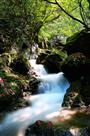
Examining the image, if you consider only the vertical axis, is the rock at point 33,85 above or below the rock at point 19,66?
below

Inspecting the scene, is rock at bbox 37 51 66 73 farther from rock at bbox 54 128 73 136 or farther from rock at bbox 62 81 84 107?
rock at bbox 54 128 73 136

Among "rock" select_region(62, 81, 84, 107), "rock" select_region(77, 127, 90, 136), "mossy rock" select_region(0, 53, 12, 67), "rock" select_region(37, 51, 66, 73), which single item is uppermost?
"mossy rock" select_region(0, 53, 12, 67)

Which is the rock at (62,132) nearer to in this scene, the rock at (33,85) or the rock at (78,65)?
the rock at (78,65)

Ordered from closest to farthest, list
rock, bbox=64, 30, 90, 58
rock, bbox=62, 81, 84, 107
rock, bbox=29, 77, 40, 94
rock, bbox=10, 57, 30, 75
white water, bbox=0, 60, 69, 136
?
white water, bbox=0, 60, 69, 136 < rock, bbox=62, 81, 84, 107 < rock, bbox=64, 30, 90, 58 < rock, bbox=29, 77, 40, 94 < rock, bbox=10, 57, 30, 75

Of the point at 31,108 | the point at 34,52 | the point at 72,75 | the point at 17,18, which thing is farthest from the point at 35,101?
the point at 34,52

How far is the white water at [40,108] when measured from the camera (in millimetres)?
11320

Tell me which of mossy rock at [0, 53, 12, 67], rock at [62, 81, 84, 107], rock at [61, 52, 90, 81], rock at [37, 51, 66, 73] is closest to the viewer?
rock at [62, 81, 84, 107]

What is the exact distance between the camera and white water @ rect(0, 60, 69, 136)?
11320 millimetres

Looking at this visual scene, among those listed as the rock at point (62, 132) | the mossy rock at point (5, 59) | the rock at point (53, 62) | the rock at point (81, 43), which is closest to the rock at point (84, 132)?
the rock at point (62, 132)

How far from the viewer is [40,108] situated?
14.2 m

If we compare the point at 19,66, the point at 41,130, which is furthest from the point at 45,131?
the point at 19,66

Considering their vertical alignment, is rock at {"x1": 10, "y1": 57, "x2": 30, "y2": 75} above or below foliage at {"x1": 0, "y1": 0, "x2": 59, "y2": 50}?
below

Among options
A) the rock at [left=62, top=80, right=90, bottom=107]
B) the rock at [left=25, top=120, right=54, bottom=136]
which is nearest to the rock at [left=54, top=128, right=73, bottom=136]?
the rock at [left=25, top=120, right=54, bottom=136]

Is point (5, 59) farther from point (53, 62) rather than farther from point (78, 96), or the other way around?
point (78, 96)
